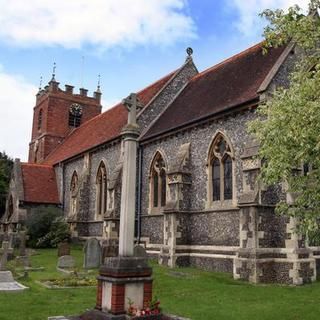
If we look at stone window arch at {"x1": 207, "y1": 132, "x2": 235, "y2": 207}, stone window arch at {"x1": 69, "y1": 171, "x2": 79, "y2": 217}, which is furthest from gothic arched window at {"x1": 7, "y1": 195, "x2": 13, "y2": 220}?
stone window arch at {"x1": 207, "y1": 132, "x2": 235, "y2": 207}

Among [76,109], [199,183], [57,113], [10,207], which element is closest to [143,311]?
[199,183]

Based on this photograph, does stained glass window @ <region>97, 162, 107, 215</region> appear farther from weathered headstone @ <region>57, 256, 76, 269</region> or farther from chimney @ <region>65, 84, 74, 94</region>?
chimney @ <region>65, 84, 74, 94</region>

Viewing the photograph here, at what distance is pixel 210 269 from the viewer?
17141mm

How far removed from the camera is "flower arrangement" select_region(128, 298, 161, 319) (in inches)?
293

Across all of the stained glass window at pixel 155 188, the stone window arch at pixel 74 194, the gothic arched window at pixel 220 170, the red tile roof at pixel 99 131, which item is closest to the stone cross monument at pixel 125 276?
the gothic arched window at pixel 220 170

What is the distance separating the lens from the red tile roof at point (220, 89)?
58.0 ft

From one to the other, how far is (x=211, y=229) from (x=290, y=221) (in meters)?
3.54

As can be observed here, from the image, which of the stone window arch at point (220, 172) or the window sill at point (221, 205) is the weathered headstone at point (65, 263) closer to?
the window sill at point (221, 205)

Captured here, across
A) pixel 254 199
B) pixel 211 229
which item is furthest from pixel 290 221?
pixel 211 229

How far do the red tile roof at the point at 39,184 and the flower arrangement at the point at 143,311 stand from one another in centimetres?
2370

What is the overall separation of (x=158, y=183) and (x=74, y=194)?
8.99 metres

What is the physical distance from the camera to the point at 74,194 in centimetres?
2838

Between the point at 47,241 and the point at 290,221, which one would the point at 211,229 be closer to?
the point at 290,221

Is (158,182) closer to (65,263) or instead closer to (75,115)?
(65,263)
